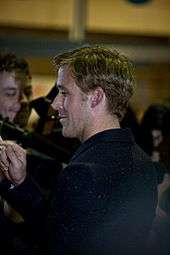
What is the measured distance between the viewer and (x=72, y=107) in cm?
144

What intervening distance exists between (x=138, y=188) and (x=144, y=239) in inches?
5.3

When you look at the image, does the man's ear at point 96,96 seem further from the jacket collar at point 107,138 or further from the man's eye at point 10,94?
the man's eye at point 10,94

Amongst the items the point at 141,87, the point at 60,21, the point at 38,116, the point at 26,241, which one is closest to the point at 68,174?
the point at 26,241

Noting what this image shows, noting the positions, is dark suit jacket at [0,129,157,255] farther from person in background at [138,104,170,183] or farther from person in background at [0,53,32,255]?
person in background at [138,104,170,183]

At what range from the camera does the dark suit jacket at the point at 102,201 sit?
1.32 metres

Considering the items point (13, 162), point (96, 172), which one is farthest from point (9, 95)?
point (96, 172)

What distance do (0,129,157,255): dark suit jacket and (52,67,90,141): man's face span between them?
50mm

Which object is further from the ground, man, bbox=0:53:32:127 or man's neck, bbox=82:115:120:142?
man's neck, bbox=82:115:120:142

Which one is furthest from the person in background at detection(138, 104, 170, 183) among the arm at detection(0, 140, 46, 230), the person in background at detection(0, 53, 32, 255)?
the arm at detection(0, 140, 46, 230)

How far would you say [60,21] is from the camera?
3.62m

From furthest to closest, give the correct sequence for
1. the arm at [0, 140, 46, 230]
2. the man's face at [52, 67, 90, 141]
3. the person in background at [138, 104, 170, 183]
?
1. the person in background at [138, 104, 170, 183]
2. the arm at [0, 140, 46, 230]
3. the man's face at [52, 67, 90, 141]

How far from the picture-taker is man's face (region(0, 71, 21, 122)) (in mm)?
2021

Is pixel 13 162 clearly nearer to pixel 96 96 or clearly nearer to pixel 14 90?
pixel 96 96

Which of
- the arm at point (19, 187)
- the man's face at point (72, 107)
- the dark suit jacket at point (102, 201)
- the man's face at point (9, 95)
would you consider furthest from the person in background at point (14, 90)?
the dark suit jacket at point (102, 201)
